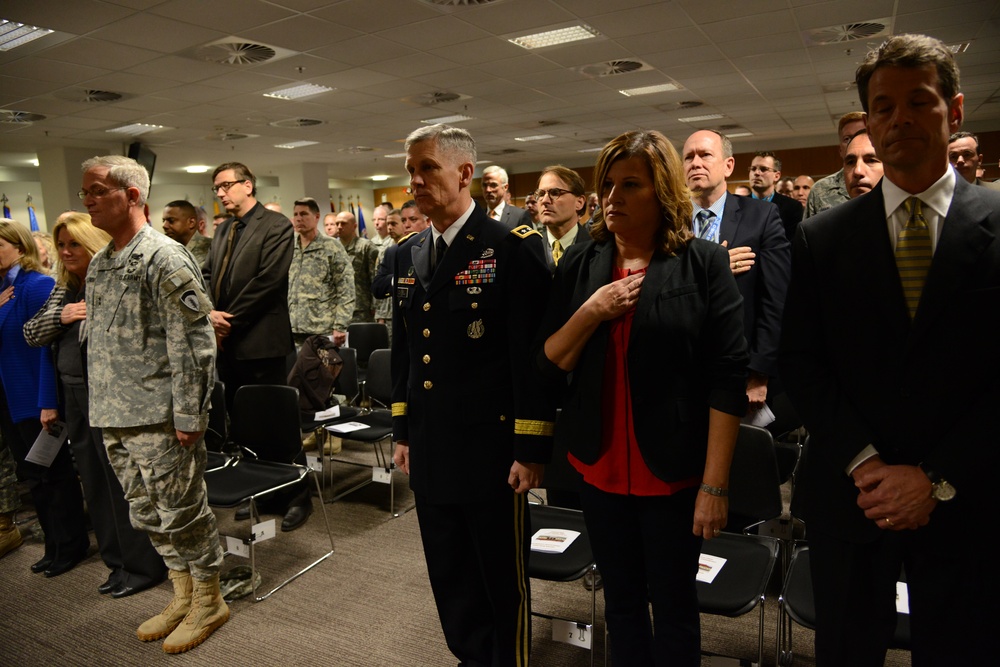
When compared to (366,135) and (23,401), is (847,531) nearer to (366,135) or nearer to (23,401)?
(23,401)

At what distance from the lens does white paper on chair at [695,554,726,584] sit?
1887 mm

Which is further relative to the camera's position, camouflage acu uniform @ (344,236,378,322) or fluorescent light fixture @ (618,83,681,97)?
fluorescent light fixture @ (618,83,681,97)

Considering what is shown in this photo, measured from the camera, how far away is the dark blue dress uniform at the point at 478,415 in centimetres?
177

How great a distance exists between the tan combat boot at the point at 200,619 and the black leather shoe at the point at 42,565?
1204 millimetres

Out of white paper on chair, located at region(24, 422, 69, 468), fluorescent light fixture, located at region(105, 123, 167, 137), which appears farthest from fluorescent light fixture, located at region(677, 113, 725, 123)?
white paper on chair, located at region(24, 422, 69, 468)

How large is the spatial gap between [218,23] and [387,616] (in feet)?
16.1

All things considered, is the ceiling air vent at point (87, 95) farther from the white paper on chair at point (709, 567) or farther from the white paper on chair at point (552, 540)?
the white paper on chair at point (709, 567)

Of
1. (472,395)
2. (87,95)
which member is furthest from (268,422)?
(87,95)

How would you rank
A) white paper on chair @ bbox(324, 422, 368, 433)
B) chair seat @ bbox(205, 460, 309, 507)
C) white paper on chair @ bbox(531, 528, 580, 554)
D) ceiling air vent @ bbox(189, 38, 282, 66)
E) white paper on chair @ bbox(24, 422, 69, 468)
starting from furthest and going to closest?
ceiling air vent @ bbox(189, 38, 282, 66)
white paper on chair @ bbox(324, 422, 368, 433)
white paper on chair @ bbox(24, 422, 69, 468)
chair seat @ bbox(205, 460, 309, 507)
white paper on chair @ bbox(531, 528, 580, 554)

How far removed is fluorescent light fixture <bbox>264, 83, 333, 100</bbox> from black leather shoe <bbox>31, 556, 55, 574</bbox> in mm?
5950

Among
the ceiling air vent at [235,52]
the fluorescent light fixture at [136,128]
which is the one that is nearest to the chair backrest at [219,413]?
the ceiling air vent at [235,52]

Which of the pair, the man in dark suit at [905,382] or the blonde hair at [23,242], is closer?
the man in dark suit at [905,382]

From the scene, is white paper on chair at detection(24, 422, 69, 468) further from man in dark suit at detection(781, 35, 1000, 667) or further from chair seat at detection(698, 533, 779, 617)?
man in dark suit at detection(781, 35, 1000, 667)

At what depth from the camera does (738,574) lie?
1.90m
